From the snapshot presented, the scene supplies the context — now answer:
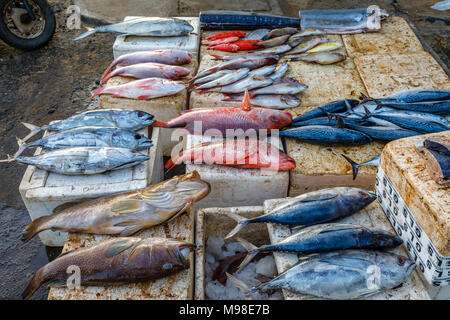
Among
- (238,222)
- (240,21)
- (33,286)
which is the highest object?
(240,21)

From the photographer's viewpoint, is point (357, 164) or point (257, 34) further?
point (257, 34)

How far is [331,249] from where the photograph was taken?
101 inches

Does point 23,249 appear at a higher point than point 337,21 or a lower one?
lower

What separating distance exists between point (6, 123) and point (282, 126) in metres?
3.63

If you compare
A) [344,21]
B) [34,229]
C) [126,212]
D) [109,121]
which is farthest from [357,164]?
[344,21]

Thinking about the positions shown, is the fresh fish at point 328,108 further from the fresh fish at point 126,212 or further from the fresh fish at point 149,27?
the fresh fish at point 149,27

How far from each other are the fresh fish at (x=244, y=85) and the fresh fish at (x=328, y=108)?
0.68m

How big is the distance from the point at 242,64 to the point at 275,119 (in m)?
1.18

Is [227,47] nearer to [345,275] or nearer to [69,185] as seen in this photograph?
[69,185]

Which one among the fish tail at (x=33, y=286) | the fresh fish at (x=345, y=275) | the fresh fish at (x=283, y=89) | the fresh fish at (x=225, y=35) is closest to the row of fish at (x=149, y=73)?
the fresh fish at (x=225, y=35)

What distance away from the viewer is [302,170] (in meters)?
3.34

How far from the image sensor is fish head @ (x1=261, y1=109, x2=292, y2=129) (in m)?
3.67
